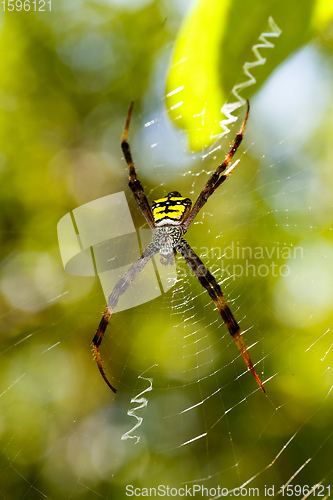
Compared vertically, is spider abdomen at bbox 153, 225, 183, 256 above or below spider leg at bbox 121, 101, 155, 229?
below

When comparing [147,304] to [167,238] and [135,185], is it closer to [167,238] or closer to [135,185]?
[167,238]

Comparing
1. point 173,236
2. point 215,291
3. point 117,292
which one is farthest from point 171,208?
point 117,292

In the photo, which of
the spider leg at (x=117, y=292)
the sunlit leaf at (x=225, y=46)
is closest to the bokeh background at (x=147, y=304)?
the spider leg at (x=117, y=292)

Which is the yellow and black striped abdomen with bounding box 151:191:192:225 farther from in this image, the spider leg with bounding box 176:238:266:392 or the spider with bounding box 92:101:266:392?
the spider leg with bounding box 176:238:266:392

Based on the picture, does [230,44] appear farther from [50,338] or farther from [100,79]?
[50,338]

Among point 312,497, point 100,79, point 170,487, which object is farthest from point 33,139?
point 312,497

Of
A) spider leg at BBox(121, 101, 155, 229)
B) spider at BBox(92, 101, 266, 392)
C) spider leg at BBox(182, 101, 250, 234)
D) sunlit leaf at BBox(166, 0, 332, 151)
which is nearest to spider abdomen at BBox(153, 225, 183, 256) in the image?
spider at BBox(92, 101, 266, 392)

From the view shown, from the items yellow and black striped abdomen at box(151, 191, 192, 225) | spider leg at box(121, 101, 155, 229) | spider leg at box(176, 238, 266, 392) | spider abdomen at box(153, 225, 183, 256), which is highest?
spider leg at box(121, 101, 155, 229)
